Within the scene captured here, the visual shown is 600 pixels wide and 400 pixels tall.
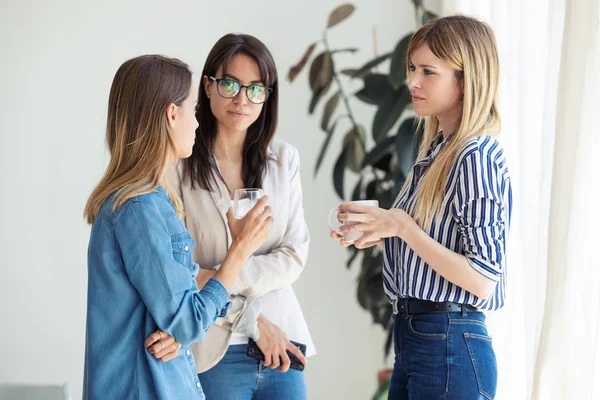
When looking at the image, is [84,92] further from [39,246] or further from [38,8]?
[39,246]

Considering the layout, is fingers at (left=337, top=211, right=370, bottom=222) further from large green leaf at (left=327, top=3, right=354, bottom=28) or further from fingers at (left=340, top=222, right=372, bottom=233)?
large green leaf at (left=327, top=3, right=354, bottom=28)

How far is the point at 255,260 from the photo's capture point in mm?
1920

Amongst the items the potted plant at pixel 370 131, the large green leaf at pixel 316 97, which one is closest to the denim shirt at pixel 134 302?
the potted plant at pixel 370 131

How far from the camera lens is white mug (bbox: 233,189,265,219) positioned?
174 cm

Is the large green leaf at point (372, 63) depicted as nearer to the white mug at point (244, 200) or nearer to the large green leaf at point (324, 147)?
the large green leaf at point (324, 147)

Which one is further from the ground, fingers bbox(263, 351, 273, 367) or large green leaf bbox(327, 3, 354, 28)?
large green leaf bbox(327, 3, 354, 28)

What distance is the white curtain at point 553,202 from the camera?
1.78 meters

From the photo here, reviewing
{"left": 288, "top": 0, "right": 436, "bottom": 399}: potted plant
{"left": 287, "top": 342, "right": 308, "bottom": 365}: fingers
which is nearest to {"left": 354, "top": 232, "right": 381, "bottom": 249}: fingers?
{"left": 287, "top": 342, "right": 308, "bottom": 365}: fingers

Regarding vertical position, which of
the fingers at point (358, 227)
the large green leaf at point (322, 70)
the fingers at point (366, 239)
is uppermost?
the large green leaf at point (322, 70)

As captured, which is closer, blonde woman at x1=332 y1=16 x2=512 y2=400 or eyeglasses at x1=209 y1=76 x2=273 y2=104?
blonde woman at x1=332 y1=16 x2=512 y2=400

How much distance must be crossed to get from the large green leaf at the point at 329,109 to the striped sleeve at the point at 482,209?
6.09ft

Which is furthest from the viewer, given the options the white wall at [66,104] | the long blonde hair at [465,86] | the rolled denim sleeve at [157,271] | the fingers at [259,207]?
the white wall at [66,104]

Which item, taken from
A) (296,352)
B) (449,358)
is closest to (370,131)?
(296,352)

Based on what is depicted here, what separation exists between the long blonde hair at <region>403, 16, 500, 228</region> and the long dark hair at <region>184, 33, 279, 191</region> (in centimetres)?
57
